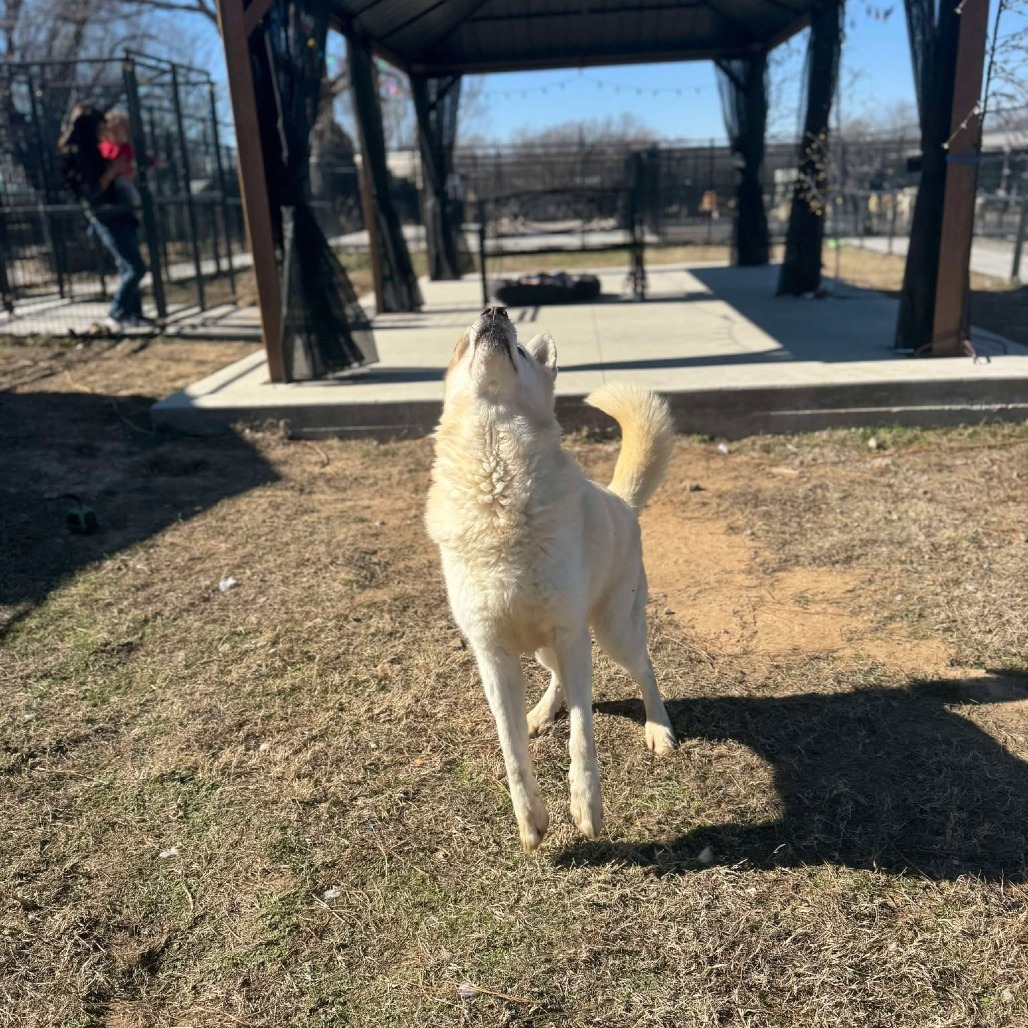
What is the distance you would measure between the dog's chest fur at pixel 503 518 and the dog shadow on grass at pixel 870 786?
807 mm

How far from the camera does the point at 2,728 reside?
3.13 metres

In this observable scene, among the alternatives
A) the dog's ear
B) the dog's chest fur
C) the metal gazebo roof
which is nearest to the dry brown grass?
the dog's chest fur

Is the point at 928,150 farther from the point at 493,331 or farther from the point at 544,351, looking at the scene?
the point at 493,331

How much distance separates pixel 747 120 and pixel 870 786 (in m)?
12.5

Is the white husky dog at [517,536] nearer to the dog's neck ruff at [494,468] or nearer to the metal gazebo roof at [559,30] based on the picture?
the dog's neck ruff at [494,468]

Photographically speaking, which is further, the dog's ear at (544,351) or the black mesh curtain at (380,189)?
the black mesh curtain at (380,189)

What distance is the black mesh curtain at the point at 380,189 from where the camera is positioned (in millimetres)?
10102

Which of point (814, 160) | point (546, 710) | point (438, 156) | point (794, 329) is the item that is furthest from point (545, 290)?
point (546, 710)

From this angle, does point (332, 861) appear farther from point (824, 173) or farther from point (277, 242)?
point (824, 173)

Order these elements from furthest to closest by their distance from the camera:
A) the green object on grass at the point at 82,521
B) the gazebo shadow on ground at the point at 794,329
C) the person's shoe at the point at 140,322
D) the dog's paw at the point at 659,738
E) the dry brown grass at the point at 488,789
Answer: the person's shoe at the point at 140,322, the gazebo shadow on ground at the point at 794,329, the green object on grass at the point at 82,521, the dog's paw at the point at 659,738, the dry brown grass at the point at 488,789

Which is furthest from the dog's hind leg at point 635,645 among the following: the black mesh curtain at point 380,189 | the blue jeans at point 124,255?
the blue jeans at point 124,255

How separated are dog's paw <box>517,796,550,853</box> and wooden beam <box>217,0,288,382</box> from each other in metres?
5.46

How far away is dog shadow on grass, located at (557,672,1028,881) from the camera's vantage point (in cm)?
238

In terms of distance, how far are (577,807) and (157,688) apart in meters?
1.89
